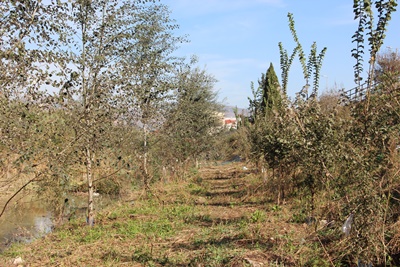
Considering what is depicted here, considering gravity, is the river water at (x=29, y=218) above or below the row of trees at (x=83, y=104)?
below

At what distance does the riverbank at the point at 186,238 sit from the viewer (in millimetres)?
5406

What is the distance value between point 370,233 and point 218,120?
17.4 meters

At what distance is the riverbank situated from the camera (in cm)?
541

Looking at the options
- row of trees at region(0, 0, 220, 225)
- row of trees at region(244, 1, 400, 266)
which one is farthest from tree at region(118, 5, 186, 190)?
row of trees at region(244, 1, 400, 266)

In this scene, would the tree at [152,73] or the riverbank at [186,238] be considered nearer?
the riverbank at [186,238]

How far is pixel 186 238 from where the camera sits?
7016 mm

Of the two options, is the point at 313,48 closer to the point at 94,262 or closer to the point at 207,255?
the point at 207,255

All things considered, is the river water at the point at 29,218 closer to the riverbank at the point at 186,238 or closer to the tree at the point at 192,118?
the riverbank at the point at 186,238

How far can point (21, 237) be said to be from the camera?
10.0 metres

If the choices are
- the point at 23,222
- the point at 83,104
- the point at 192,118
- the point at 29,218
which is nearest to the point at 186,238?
the point at 83,104

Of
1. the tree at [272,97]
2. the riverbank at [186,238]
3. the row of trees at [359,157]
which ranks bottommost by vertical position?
the riverbank at [186,238]

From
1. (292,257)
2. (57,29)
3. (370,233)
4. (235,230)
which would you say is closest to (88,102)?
(57,29)

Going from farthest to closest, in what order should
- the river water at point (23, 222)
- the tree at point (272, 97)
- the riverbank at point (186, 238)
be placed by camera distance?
the river water at point (23, 222) → the tree at point (272, 97) → the riverbank at point (186, 238)

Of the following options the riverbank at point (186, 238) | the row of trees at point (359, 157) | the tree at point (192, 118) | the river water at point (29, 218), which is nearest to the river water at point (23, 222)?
the river water at point (29, 218)
